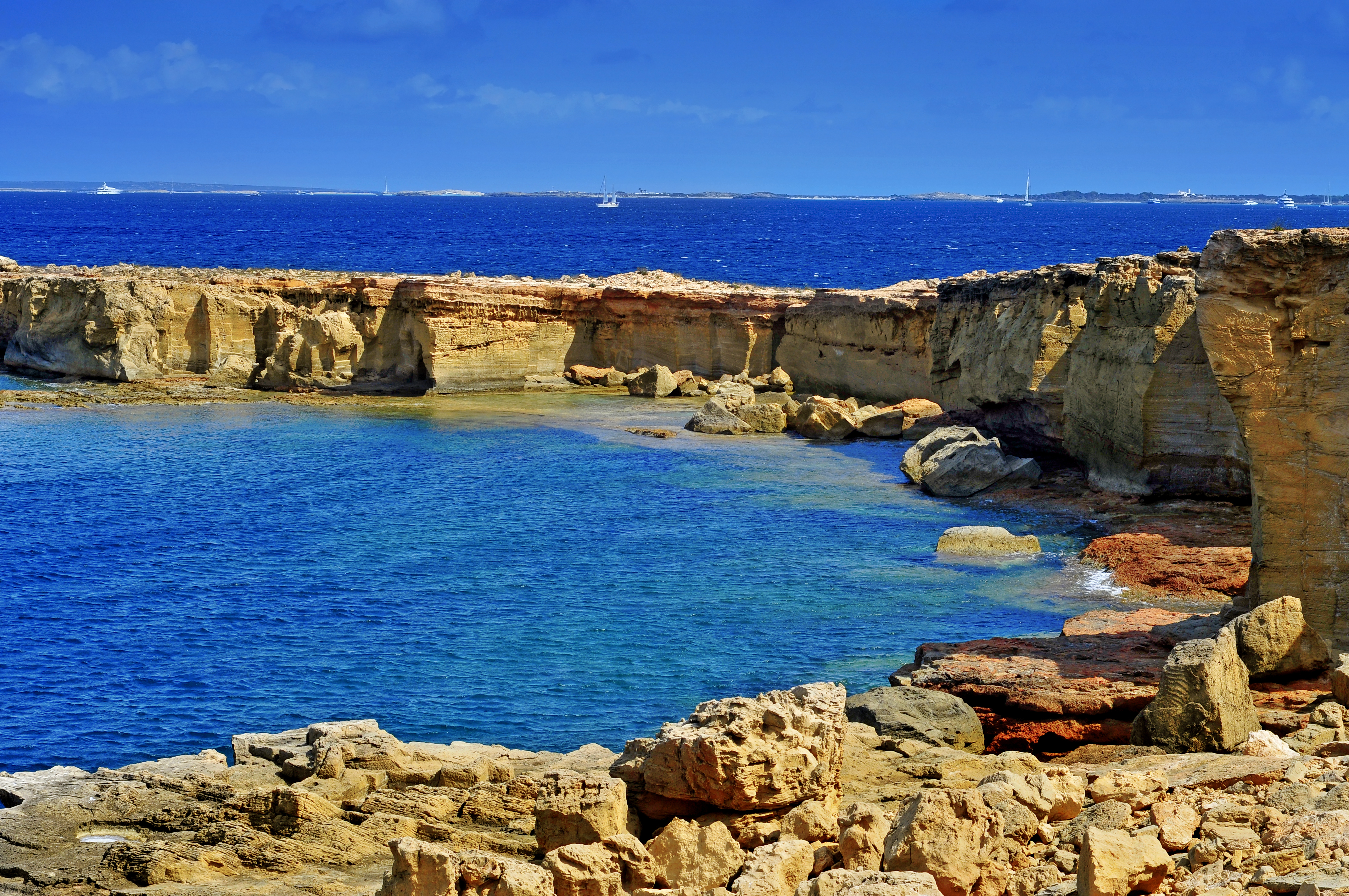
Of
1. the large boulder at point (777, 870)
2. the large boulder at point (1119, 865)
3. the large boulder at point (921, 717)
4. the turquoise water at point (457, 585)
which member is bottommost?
the turquoise water at point (457, 585)

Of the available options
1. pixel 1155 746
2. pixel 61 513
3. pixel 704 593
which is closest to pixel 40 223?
pixel 61 513

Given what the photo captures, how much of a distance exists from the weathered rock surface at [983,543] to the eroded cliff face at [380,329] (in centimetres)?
2096

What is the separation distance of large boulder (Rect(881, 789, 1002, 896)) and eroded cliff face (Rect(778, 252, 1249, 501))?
42.0 feet

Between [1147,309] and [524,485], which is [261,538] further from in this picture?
[1147,309]

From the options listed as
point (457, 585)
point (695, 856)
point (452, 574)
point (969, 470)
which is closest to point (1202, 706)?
point (695, 856)

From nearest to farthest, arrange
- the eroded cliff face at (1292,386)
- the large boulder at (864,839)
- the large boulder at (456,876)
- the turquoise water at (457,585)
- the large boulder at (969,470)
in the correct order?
the large boulder at (456,876)
the large boulder at (864,839)
the eroded cliff face at (1292,386)
the turquoise water at (457,585)
the large boulder at (969,470)

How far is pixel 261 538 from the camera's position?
23.2m

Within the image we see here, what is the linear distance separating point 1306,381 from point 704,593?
30.3ft

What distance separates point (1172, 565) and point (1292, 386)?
6323 millimetres

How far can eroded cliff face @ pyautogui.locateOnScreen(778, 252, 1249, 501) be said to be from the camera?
2252 centimetres

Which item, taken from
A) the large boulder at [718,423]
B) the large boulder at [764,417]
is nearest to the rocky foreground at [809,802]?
the large boulder at [718,423]

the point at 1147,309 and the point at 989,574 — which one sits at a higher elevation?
the point at 1147,309

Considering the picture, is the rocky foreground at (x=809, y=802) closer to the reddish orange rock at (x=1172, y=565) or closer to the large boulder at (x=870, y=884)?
the large boulder at (x=870, y=884)

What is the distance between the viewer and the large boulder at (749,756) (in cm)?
936
